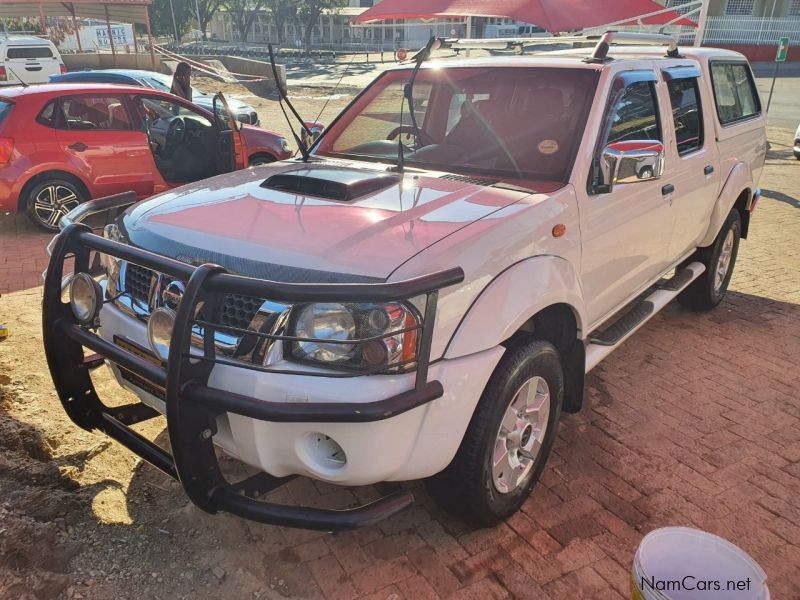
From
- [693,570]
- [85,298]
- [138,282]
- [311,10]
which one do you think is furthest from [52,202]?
[311,10]

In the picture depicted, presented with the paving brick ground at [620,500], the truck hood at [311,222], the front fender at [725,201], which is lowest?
the paving brick ground at [620,500]

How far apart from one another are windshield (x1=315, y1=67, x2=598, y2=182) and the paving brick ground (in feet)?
5.08

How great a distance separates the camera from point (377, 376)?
7.09 feet

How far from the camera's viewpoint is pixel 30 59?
64.4 feet

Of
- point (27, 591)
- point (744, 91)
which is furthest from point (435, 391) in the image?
point (744, 91)

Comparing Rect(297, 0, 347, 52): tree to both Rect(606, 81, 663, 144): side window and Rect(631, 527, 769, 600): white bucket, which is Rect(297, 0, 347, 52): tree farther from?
Rect(631, 527, 769, 600): white bucket

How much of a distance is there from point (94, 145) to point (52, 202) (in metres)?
0.78

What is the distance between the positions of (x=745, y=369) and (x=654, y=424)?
1160 millimetres

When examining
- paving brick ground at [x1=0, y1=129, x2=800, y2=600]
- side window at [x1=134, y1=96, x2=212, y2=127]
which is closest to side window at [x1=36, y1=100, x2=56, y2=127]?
side window at [x1=134, y1=96, x2=212, y2=127]

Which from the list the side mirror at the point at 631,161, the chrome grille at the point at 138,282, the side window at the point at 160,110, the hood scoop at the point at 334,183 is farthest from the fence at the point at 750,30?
the chrome grille at the point at 138,282

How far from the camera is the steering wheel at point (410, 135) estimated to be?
376 cm

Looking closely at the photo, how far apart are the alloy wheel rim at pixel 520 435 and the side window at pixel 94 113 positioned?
20.8ft

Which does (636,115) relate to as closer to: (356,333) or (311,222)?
(311,222)
